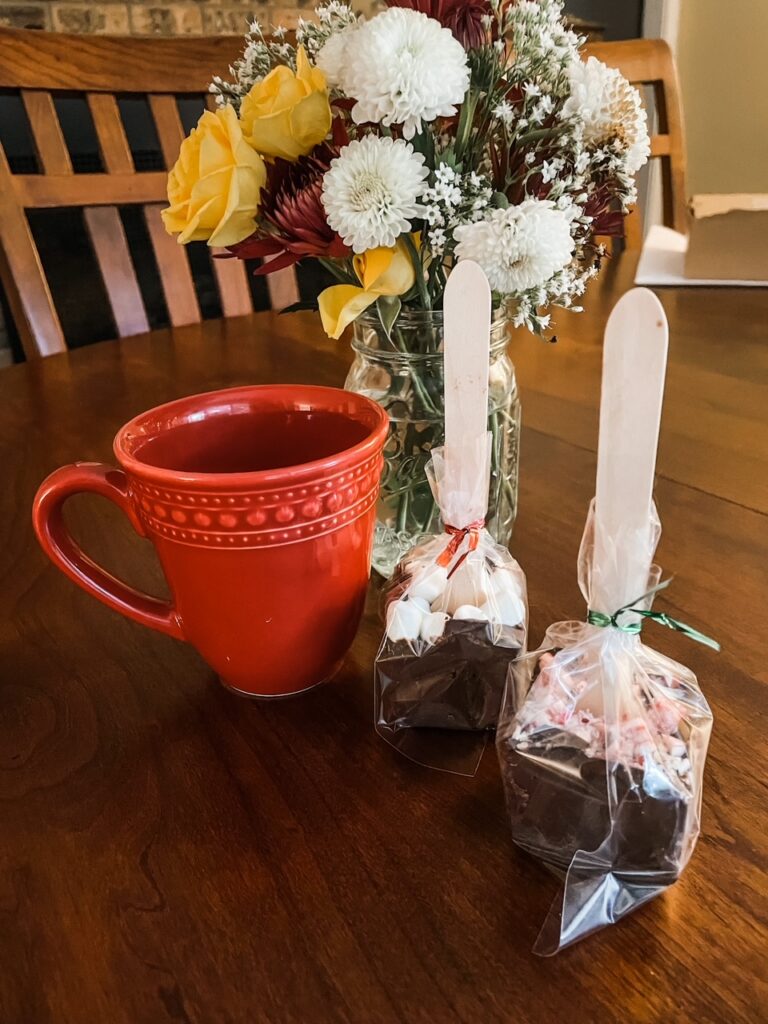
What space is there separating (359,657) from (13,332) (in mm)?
2278

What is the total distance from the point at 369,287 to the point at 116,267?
0.81 m

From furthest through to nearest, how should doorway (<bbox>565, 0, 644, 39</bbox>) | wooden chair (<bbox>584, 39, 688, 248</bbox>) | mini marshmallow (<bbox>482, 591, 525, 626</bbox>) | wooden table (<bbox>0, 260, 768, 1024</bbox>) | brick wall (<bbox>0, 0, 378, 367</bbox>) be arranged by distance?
doorway (<bbox>565, 0, 644, 39</bbox>), brick wall (<bbox>0, 0, 378, 367</bbox>), wooden chair (<bbox>584, 39, 688, 248</bbox>), mini marshmallow (<bbox>482, 591, 525, 626</bbox>), wooden table (<bbox>0, 260, 768, 1024</bbox>)

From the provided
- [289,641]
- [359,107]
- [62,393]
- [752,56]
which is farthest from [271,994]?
[752,56]

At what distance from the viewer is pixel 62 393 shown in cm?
87

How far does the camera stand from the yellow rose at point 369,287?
412 millimetres

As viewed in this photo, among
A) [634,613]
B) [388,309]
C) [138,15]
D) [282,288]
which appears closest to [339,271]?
[388,309]

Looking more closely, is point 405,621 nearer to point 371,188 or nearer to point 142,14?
point 371,188

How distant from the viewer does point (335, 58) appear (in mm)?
403

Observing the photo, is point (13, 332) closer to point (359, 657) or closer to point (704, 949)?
point (359, 657)

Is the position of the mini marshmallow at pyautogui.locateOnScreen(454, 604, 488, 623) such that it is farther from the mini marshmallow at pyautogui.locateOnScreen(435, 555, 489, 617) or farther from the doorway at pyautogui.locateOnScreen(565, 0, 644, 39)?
the doorway at pyautogui.locateOnScreen(565, 0, 644, 39)

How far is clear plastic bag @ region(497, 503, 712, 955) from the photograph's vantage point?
0.97 ft

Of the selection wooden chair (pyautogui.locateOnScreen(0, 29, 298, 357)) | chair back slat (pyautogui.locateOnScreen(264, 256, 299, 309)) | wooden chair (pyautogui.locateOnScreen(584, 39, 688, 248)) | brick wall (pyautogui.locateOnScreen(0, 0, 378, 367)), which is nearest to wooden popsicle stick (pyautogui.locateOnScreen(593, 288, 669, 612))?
wooden chair (pyautogui.locateOnScreen(0, 29, 298, 357))

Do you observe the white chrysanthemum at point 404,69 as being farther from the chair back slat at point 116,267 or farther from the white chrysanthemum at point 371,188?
the chair back slat at point 116,267

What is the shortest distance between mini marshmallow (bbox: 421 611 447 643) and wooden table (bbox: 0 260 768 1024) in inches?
2.2
